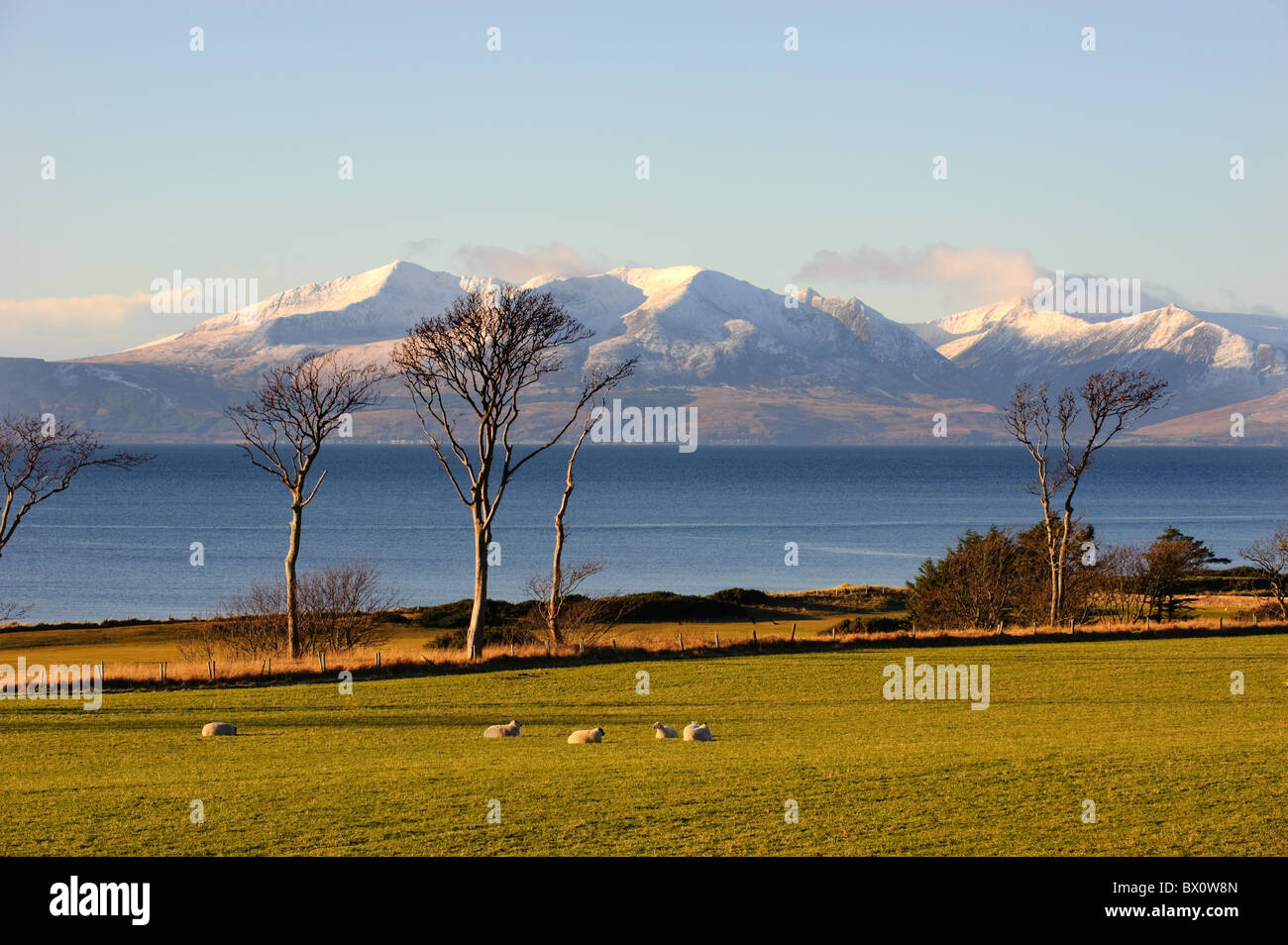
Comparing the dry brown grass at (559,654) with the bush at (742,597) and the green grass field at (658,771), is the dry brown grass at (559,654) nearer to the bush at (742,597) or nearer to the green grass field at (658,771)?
the green grass field at (658,771)

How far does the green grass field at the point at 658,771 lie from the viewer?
14.6 m

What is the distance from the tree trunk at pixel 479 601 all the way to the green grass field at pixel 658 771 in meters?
6.19

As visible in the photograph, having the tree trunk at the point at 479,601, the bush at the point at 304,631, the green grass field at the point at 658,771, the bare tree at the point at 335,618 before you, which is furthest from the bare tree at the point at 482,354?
the green grass field at the point at 658,771

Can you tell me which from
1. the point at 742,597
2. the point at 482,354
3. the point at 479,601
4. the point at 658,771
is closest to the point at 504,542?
the point at 742,597

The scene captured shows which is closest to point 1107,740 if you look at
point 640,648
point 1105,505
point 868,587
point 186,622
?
point 640,648

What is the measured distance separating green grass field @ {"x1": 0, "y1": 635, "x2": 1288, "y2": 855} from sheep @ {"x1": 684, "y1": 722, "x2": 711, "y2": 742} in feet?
1.18

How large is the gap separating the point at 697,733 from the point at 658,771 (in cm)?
490

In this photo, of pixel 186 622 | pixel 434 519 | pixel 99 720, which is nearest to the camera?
pixel 99 720

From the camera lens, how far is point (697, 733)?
938 inches

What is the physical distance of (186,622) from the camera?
68.4 metres

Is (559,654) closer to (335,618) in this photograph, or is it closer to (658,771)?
(335,618)

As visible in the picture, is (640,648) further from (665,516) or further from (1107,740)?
(665,516)
